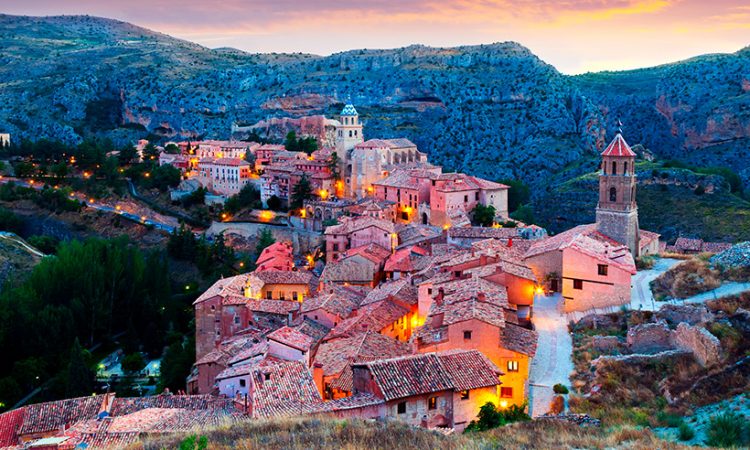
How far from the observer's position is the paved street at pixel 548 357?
1598cm

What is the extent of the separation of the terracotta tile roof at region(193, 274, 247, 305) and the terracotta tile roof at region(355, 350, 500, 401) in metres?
15.7

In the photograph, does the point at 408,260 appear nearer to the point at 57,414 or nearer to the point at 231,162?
the point at 57,414

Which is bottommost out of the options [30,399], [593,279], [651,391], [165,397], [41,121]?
[30,399]

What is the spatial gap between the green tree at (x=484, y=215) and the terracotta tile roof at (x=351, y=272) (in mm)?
9848

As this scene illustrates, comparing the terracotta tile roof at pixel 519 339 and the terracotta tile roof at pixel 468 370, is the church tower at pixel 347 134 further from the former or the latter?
the terracotta tile roof at pixel 468 370

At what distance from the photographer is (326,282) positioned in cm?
3250

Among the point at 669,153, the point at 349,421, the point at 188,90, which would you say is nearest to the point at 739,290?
the point at 349,421

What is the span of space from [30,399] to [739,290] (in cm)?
2757

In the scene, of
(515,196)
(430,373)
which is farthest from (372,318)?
(515,196)

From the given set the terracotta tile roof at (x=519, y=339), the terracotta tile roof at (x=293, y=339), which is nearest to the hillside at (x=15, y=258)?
the terracotta tile roof at (x=293, y=339)

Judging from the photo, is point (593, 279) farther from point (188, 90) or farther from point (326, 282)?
point (188, 90)

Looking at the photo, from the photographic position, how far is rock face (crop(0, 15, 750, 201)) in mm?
78438

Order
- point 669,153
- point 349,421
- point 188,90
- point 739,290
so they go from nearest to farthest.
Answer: point 349,421 → point 739,290 → point 669,153 → point 188,90

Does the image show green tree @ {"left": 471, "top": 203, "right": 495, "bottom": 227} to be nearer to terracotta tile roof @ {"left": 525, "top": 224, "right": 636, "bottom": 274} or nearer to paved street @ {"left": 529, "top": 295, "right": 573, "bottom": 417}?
terracotta tile roof @ {"left": 525, "top": 224, "right": 636, "bottom": 274}
